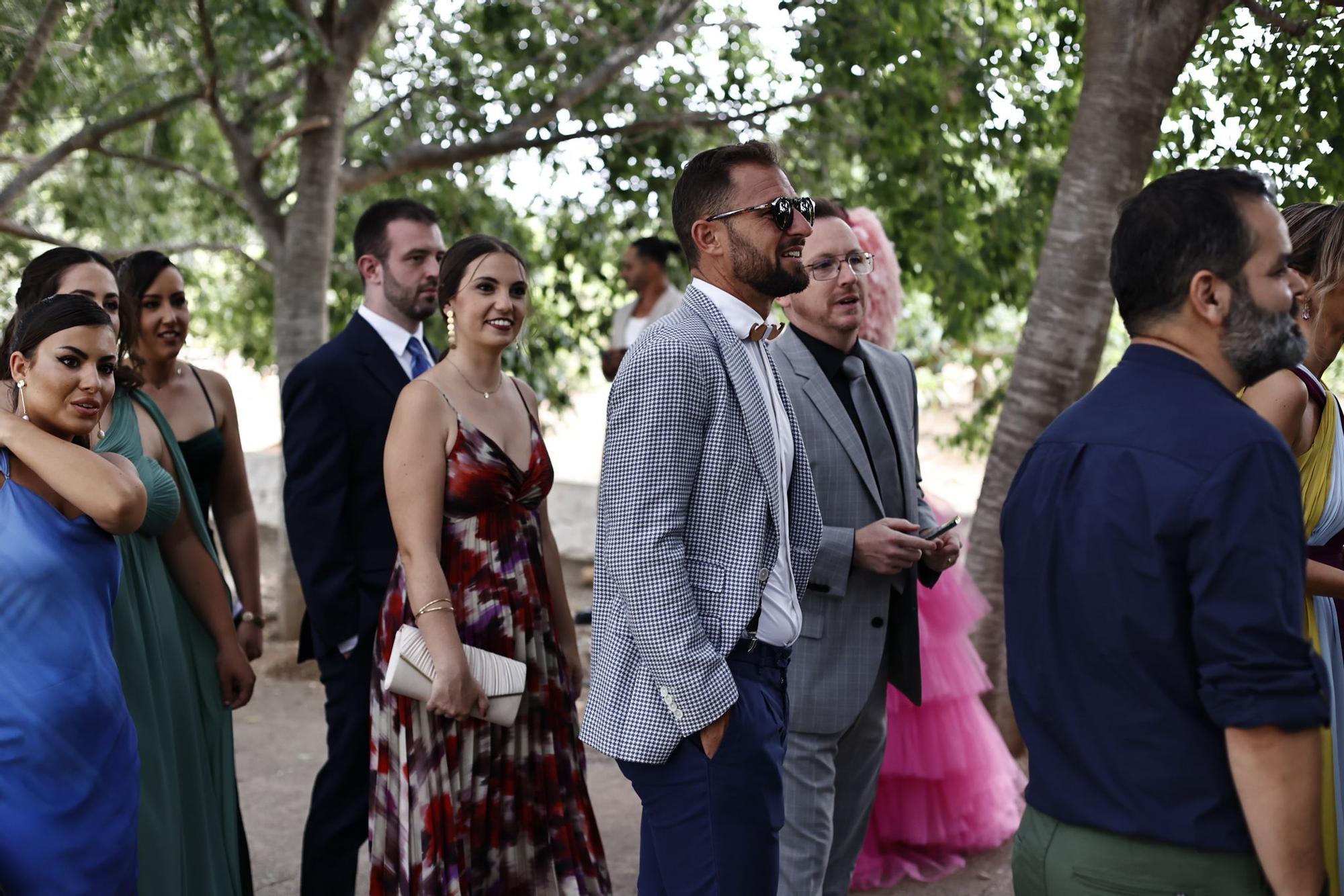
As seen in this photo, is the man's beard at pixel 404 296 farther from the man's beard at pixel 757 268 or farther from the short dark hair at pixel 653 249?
the short dark hair at pixel 653 249

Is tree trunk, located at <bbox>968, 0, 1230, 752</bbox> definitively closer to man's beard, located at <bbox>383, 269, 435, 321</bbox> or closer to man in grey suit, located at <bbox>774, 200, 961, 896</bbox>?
man in grey suit, located at <bbox>774, 200, 961, 896</bbox>

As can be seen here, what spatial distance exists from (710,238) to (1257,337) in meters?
1.23

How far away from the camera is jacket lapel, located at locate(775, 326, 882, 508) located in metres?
3.84

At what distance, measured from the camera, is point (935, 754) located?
16.0 feet

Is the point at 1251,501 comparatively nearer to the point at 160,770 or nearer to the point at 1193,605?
the point at 1193,605

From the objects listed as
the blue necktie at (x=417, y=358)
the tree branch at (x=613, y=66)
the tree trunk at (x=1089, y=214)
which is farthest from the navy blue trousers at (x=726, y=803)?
the tree branch at (x=613, y=66)

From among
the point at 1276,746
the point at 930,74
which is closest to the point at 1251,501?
the point at 1276,746

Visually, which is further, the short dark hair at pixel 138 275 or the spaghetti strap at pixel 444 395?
the short dark hair at pixel 138 275

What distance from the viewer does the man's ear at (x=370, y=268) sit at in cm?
448

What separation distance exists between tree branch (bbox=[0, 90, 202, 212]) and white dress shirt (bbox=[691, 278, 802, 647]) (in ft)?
19.8

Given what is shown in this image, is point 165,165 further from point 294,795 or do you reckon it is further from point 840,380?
point 840,380

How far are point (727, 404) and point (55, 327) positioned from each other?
1.68 meters

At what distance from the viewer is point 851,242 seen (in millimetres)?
4020

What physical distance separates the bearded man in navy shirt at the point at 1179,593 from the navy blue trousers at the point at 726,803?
619 mm
